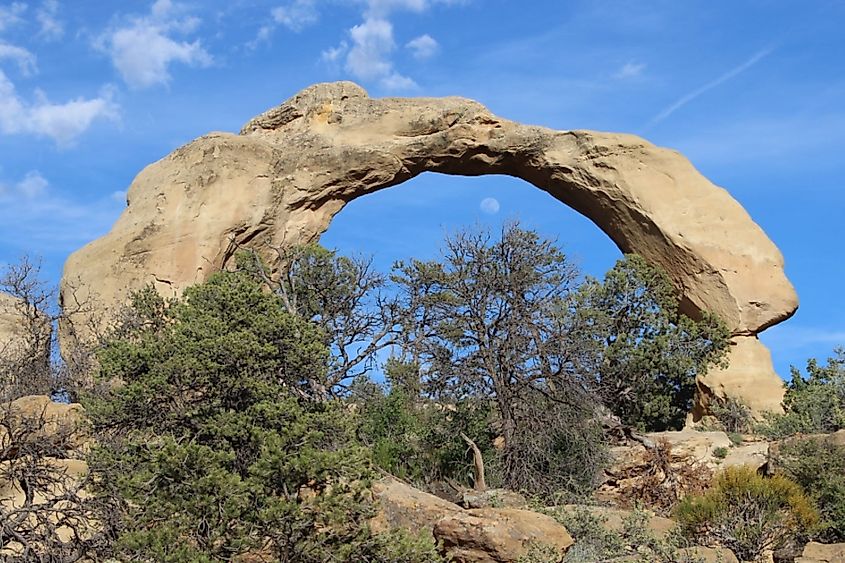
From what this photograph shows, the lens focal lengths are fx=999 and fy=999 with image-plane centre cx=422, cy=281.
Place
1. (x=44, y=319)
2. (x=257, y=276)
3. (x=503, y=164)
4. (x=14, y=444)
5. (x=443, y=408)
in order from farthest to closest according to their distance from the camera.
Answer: (x=503, y=164), (x=44, y=319), (x=257, y=276), (x=443, y=408), (x=14, y=444)

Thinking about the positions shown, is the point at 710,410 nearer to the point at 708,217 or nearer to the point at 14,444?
the point at 708,217

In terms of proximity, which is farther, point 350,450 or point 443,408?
point 443,408

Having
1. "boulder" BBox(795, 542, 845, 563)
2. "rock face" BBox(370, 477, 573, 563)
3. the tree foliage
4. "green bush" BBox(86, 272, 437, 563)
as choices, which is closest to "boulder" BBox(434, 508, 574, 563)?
"rock face" BBox(370, 477, 573, 563)

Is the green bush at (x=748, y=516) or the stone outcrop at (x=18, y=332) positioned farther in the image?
the stone outcrop at (x=18, y=332)

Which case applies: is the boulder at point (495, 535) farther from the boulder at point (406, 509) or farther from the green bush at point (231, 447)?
the green bush at point (231, 447)

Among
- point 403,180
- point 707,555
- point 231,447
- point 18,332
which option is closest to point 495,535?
point 707,555

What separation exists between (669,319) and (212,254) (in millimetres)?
9210

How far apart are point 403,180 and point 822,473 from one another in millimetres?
10601

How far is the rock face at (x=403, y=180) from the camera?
1908cm

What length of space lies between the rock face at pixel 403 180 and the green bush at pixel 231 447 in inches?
318

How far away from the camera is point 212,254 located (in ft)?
62.5

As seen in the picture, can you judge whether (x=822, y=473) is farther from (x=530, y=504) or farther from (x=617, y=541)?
(x=617, y=541)

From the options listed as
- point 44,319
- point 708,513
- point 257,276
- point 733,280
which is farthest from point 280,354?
point 733,280

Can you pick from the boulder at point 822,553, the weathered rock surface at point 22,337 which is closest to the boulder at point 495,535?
the boulder at point 822,553
